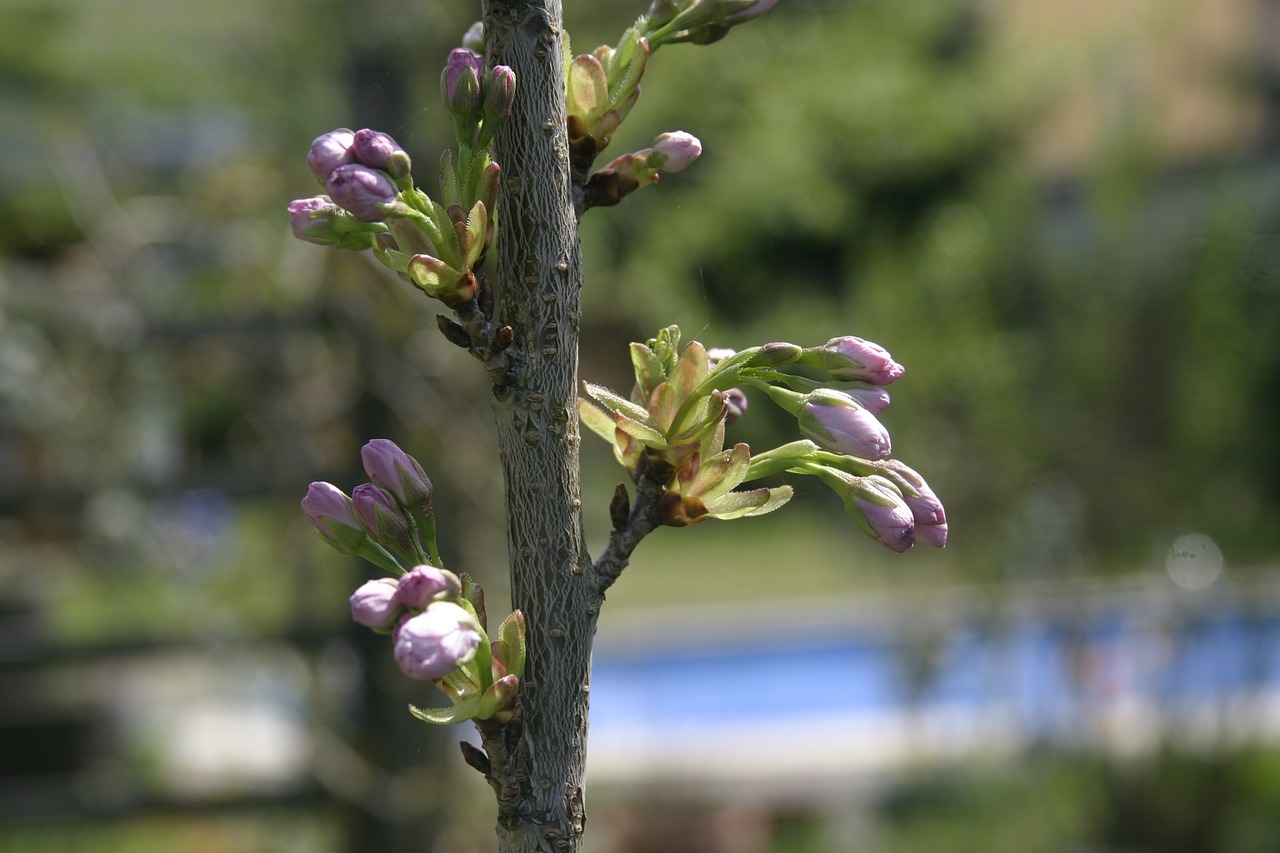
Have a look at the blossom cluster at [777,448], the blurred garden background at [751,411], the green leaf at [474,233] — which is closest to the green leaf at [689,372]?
the blossom cluster at [777,448]

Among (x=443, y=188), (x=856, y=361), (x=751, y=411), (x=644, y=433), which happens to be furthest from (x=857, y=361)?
(x=751, y=411)

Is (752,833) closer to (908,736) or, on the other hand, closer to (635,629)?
(908,736)

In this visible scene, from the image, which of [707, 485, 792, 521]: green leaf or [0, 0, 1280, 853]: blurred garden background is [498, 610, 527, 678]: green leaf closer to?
[707, 485, 792, 521]: green leaf

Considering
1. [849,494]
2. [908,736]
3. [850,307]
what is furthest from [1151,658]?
[849,494]

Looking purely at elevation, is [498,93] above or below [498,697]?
above

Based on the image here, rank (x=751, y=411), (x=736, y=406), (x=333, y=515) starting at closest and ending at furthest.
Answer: (x=333, y=515)
(x=736, y=406)
(x=751, y=411)

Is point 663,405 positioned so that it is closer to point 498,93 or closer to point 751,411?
point 498,93

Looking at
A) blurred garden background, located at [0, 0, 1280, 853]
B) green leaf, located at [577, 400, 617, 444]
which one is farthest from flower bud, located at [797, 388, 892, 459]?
blurred garden background, located at [0, 0, 1280, 853]

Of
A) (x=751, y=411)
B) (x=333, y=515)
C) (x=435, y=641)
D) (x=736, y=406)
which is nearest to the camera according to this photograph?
(x=435, y=641)
